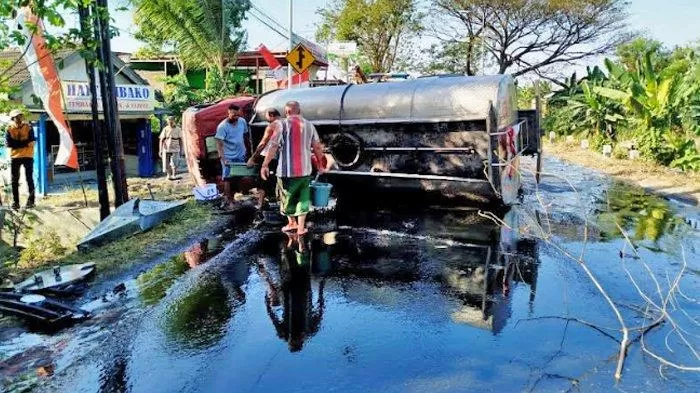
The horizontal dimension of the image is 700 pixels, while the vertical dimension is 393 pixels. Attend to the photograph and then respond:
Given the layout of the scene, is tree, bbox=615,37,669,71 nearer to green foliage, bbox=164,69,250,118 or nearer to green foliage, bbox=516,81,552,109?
green foliage, bbox=516,81,552,109

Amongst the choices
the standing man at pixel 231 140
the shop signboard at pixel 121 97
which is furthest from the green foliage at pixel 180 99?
the standing man at pixel 231 140

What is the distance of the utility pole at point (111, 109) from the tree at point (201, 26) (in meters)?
11.5

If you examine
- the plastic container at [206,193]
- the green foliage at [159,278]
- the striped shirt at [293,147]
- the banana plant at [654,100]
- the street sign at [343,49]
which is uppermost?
the street sign at [343,49]

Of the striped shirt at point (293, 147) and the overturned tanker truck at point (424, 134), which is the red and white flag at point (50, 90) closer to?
the overturned tanker truck at point (424, 134)

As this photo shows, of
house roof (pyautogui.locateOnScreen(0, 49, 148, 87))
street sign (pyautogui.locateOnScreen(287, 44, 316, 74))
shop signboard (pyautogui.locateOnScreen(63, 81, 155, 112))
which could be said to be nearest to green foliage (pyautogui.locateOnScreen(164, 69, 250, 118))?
house roof (pyautogui.locateOnScreen(0, 49, 148, 87))

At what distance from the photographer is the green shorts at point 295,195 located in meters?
8.14

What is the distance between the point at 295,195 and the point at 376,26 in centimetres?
3179

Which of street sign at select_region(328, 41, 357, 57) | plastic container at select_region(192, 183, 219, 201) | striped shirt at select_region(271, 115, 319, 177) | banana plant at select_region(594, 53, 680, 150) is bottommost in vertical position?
plastic container at select_region(192, 183, 219, 201)

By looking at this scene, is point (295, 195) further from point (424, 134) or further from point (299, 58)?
point (299, 58)

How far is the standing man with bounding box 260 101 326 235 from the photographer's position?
7992mm

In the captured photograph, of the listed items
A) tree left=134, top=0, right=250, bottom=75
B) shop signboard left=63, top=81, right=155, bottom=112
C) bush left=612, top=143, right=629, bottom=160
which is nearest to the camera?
shop signboard left=63, top=81, right=155, bottom=112

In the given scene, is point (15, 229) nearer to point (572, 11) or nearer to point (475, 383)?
point (475, 383)

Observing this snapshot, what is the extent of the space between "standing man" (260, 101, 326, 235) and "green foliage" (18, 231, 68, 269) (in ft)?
10.1

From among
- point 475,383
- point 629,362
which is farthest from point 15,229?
point 629,362
